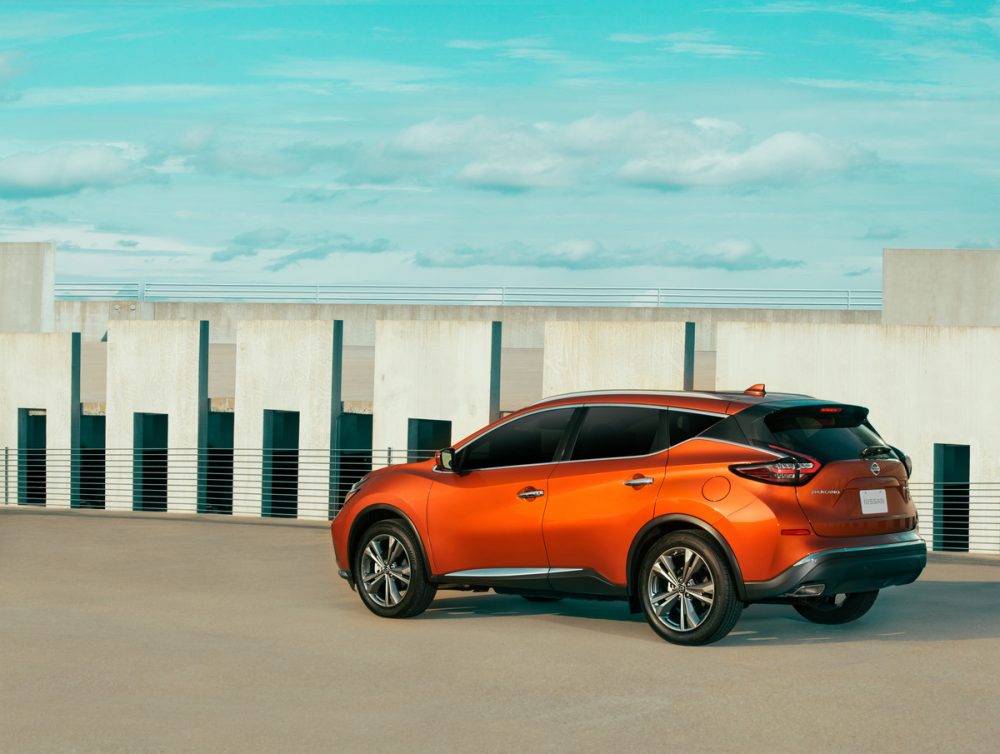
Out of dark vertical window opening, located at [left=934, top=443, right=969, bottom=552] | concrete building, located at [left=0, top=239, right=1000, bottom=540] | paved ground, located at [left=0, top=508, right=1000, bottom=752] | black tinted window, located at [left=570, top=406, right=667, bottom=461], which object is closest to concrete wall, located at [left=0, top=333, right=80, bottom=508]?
concrete building, located at [left=0, top=239, right=1000, bottom=540]

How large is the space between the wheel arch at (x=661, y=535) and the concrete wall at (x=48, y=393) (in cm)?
1604

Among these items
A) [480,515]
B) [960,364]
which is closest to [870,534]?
[480,515]

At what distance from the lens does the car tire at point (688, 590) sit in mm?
8750

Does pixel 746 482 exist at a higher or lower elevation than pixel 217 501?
higher

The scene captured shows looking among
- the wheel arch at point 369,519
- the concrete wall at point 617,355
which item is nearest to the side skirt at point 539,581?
the wheel arch at point 369,519

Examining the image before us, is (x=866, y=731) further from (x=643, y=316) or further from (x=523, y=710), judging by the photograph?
(x=643, y=316)

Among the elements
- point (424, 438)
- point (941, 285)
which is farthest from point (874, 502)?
point (941, 285)

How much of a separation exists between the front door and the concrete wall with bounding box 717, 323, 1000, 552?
9231mm

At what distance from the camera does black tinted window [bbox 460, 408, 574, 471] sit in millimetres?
9836

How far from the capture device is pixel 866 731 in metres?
6.82

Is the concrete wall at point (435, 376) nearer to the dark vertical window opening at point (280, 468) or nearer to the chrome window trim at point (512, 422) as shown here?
the dark vertical window opening at point (280, 468)

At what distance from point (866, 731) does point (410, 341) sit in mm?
13968

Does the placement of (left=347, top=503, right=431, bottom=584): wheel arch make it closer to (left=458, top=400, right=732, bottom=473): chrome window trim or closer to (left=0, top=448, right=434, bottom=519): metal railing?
(left=458, top=400, right=732, bottom=473): chrome window trim

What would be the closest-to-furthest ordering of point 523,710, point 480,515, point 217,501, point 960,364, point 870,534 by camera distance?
point 523,710, point 870,534, point 480,515, point 960,364, point 217,501
